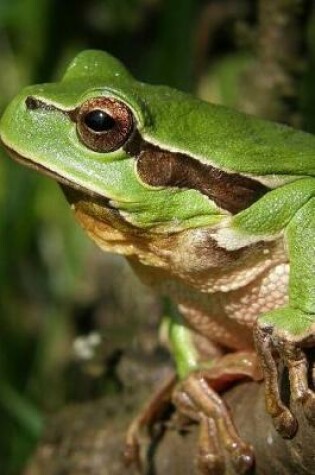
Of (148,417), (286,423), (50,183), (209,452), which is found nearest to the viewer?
(286,423)

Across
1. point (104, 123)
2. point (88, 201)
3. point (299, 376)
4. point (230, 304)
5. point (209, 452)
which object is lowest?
point (209, 452)

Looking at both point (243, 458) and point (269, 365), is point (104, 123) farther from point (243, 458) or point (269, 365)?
point (243, 458)

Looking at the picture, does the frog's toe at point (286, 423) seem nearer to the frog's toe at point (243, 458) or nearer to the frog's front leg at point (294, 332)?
the frog's front leg at point (294, 332)

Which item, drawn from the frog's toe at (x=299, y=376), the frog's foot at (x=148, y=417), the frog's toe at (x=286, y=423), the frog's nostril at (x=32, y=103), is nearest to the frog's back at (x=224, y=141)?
the frog's nostril at (x=32, y=103)

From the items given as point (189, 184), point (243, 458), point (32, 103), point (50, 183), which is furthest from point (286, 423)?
point (50, 183)


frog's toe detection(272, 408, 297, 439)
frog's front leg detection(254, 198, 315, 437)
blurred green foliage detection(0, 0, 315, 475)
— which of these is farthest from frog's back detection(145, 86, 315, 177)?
blurred green foliage detection(0, 0, 315, 475)

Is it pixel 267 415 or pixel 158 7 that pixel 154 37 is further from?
pixel 267 415

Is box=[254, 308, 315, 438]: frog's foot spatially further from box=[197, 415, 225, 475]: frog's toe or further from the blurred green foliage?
the blurred green foliage

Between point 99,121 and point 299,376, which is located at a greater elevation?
point 99,121
